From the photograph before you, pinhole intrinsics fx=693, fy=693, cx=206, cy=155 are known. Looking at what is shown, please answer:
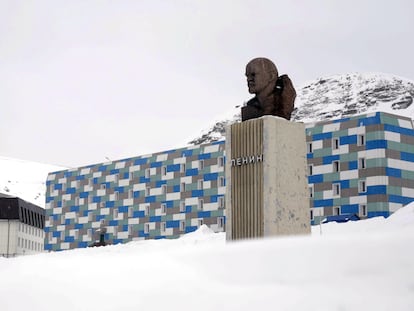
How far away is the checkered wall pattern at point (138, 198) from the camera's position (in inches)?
2347

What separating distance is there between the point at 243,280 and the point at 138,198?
58.1 metres

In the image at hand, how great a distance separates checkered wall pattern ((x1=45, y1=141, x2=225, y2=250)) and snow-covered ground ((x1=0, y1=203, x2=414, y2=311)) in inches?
1918

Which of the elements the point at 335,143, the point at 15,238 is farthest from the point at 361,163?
the point at 15,238

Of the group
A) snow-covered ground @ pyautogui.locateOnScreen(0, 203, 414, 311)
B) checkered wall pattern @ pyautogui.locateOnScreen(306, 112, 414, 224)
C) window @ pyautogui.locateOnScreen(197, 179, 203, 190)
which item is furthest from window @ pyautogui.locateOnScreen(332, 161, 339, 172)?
snow-covered ground @ pyautogui.locateOnScreen(0, 203, 414, 311)

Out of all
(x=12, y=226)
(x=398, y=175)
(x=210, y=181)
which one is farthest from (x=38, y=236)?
(x=398, y=175)

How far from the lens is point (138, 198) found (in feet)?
215

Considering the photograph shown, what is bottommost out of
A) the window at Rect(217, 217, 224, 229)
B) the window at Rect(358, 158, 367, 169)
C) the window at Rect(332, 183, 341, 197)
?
the window at Rect(217, 217, 224, 229)

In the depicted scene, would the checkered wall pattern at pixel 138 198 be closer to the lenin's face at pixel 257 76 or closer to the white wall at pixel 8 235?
the white wall at pixel 8 235

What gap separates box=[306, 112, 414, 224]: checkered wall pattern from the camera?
4747 cm

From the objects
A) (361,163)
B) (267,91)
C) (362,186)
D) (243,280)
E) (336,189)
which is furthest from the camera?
(336,189)

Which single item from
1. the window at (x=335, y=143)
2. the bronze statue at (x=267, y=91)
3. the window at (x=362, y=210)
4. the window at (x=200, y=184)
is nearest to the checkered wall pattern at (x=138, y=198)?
the window at (x=200, y=184)

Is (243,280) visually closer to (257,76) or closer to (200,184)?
(257,76)

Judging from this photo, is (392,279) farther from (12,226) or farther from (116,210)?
(12,226)

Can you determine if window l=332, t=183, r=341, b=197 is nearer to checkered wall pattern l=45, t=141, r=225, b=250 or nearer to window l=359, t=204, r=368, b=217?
window l=359, t=204, r=368, b=217
